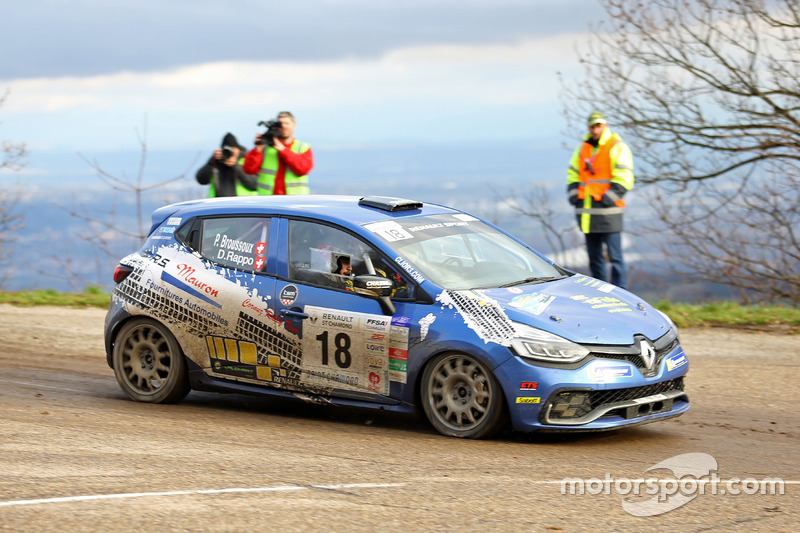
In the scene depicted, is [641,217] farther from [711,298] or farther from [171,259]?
[171,259]

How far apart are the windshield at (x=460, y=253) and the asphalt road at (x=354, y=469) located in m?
1.15

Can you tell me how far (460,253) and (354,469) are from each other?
222 cm

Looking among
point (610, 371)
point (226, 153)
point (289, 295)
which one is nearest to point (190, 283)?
point (289, 295)

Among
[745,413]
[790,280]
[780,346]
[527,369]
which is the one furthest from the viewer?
[790,280]

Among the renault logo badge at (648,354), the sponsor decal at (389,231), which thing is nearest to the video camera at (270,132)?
the sponsor decal at (389,231)

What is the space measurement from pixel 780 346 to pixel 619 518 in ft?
23.5

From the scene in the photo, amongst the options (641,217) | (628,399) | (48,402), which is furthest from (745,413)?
(641,217)

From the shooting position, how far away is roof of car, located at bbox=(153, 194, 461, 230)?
7453mm

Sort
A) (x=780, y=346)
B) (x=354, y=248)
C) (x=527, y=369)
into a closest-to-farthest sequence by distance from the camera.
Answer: (x=527, y=369) → (x=354, y=248) → (x=780, y=346)

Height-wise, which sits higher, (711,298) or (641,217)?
(641,217)

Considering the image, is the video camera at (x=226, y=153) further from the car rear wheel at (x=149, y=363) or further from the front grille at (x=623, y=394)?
the front grille at (x=623, y=394)

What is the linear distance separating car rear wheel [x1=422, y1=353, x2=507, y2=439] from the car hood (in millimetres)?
461

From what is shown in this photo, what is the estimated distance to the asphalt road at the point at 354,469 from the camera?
15.3 feet

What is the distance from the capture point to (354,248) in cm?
715
